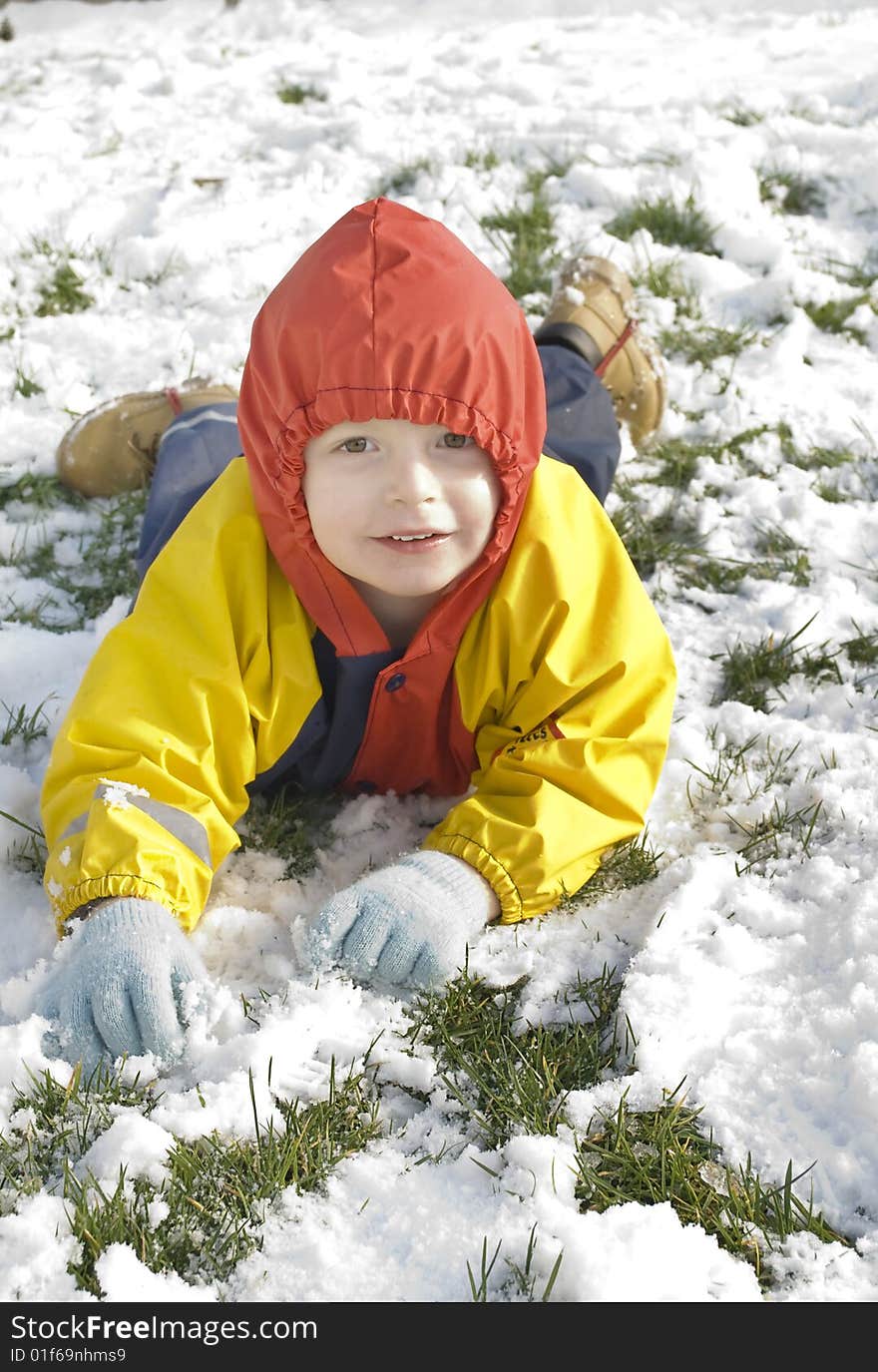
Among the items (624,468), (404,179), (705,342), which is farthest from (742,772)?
(404,179)

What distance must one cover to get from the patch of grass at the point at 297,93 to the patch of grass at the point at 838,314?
231cm

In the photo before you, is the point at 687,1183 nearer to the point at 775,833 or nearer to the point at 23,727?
the point at 775,833

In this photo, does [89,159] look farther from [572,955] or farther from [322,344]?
[572,955]

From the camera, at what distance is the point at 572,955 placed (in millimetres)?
1941

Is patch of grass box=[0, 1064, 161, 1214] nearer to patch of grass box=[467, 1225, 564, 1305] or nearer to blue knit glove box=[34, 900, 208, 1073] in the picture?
→ blue knit glove box=[34, 900, 208, 1073]

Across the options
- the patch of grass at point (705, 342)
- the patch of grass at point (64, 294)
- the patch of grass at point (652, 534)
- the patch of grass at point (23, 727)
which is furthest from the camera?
the patch of grass at point (64, 294)

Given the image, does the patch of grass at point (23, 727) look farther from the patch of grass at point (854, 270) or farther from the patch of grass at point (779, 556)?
the patch of grass at point (854, 270)

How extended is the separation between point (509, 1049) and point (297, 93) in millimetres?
4273

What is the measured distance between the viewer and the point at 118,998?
5.65 feet

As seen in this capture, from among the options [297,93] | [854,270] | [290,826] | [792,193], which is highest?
[297,93]

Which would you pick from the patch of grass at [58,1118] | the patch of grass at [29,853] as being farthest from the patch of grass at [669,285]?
the patch of grass at [58,1118]

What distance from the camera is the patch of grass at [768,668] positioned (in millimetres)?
2512

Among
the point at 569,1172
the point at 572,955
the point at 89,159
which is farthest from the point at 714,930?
the point at 89,159
